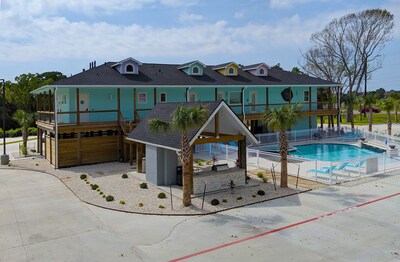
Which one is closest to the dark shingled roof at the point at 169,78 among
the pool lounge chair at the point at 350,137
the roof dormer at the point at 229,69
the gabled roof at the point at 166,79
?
the gabled roof at the point at 166,79

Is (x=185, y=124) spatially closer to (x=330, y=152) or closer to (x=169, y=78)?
(x=169, y=78)

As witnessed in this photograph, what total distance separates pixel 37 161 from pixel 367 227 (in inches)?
928

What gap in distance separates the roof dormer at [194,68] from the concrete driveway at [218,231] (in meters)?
19.9

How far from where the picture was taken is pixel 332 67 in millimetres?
64062

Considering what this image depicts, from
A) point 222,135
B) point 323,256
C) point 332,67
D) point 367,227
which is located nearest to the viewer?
point 323,256

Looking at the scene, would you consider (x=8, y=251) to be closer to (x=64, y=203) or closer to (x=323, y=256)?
(x=64, y=203)

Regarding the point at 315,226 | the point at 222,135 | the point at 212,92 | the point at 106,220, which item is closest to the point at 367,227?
the point at 315,226

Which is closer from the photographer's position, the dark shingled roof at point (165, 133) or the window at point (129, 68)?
the dark shingled roof at point (165, 133)

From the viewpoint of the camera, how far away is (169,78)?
31.0m

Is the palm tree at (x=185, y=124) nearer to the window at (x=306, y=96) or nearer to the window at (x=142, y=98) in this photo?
the window at (x=142, y=98)

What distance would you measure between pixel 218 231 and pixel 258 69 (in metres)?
28.6

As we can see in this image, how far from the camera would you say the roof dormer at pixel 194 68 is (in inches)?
1321

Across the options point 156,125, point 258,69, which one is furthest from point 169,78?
point 156,125

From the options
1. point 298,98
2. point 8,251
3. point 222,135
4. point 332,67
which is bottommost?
point 8,251
